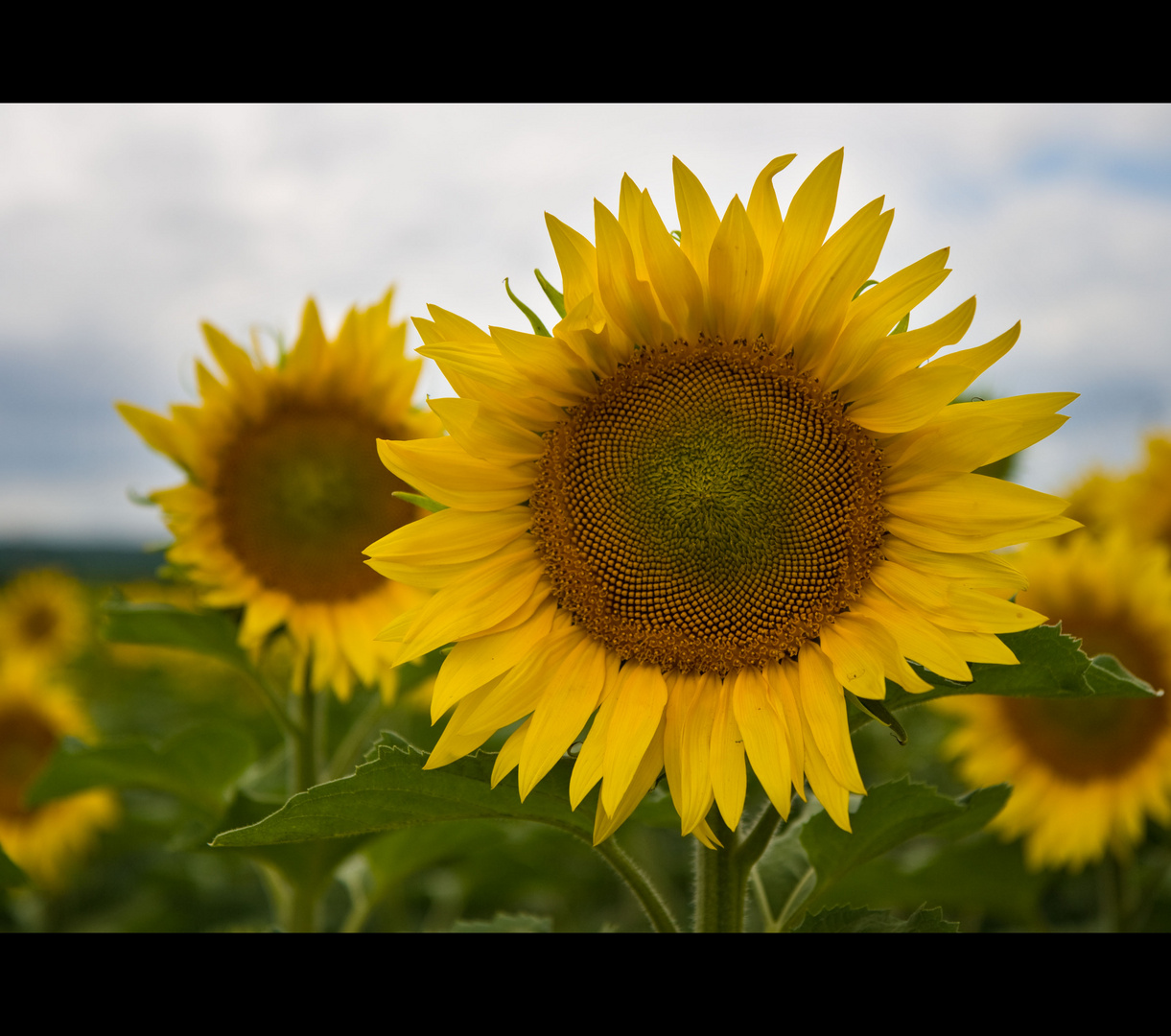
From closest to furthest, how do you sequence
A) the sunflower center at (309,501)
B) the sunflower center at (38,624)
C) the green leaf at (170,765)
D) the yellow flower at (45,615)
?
the green leaf at (170,765) < the sunflower center at (309,501) < the yellow flower at (45,615) < the sunflower center at (38,624)

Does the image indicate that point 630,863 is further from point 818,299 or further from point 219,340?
point 219,340

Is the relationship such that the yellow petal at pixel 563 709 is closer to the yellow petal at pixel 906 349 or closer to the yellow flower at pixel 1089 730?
the yellow petal at pixel 906 349

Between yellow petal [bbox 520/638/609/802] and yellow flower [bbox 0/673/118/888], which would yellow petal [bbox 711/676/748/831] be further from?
yellow flower [bbox 0/673/118/888]

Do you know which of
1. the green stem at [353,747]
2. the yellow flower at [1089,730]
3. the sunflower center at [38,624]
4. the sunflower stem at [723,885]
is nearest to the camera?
the sunflower stem at [723,885]

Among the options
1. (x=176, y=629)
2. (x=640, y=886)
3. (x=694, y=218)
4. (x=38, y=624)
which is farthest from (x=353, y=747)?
(x=38, y=624)

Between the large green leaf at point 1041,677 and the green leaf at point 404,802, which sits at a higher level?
the large green leaf at point 1041,677

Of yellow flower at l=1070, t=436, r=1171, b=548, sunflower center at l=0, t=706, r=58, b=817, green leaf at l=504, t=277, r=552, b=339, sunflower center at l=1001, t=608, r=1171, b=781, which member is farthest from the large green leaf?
Result: sunflower center at l=0, t=706, r=58, b=817

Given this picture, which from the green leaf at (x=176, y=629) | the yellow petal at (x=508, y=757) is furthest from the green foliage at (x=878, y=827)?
the green leaf at (x=176, y=629)
